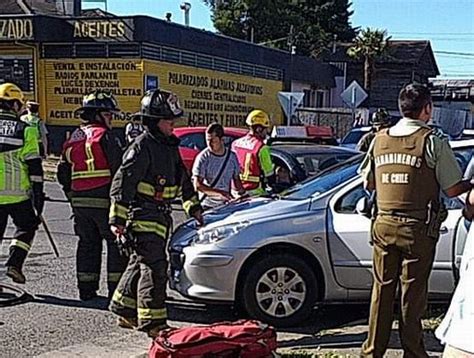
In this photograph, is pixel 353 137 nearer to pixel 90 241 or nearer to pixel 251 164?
pixel 251 164

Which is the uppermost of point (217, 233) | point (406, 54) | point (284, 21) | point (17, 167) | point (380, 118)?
point (284, 21)

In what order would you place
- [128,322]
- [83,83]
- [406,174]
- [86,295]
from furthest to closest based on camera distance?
[83,83] → [86,295] → [128,322] → [406,174]

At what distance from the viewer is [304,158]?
1187cm

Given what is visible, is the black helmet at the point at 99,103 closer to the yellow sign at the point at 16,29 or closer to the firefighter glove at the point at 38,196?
the firefighter glove at the point at 38,196

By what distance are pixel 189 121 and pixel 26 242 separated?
21.1m

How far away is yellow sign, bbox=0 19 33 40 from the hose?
18909mm

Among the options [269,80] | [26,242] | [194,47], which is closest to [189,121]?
[194,47]

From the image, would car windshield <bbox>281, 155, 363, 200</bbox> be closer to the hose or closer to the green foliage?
the hose

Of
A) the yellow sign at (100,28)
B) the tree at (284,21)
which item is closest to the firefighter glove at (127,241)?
the yellow sign at (100,28)

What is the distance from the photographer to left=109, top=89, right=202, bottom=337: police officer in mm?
6141

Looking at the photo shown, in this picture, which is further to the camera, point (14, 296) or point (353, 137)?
point (353, 137)

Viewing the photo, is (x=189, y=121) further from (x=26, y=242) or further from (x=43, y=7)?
(x=26, y=242)

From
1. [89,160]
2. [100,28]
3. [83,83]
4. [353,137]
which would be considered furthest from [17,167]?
[83,83]

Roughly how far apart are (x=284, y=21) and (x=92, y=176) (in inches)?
2358
